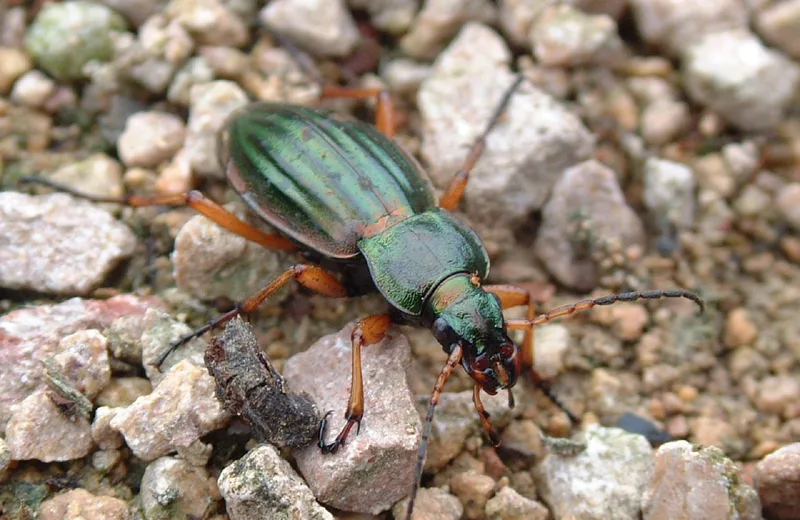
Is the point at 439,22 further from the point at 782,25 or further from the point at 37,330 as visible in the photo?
the point at 37,330

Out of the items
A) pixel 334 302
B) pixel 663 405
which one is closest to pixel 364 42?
pixel 334 302

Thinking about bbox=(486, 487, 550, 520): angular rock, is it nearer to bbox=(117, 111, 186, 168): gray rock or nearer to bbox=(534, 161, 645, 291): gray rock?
bbox=(534, 161, 645, 291): gray rock

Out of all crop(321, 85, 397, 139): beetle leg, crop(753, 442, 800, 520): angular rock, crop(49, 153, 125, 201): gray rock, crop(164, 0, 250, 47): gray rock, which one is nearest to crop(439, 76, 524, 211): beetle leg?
crop(321, 85, 397, 139): beetle leg

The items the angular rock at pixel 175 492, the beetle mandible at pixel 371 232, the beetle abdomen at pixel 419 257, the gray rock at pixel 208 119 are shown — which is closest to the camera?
the angular rock at pixel 175 492

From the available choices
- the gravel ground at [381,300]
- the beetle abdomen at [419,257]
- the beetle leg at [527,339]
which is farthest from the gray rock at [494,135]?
the beetle leg at [527,339]

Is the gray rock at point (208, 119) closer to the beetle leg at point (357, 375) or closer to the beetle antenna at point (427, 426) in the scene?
the beetle leg at point (357, 375)

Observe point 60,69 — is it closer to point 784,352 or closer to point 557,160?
point 557,160

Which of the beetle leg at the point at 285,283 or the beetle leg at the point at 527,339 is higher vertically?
the beetle leg at the point at 285,283

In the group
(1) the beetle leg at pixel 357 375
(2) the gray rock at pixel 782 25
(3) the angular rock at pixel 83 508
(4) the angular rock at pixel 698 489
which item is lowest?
(4) the angular rock at pixel 698 489
